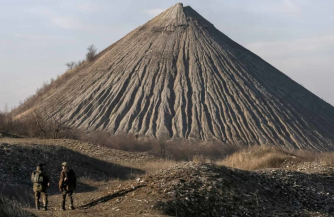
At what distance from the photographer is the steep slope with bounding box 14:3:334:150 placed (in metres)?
49.8

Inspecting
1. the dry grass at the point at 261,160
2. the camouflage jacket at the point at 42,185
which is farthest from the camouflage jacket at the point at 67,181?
the dry grass at the point at 261,160

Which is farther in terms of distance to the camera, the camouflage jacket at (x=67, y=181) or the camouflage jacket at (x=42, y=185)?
the camouflage jacket at (x=42, y=185)

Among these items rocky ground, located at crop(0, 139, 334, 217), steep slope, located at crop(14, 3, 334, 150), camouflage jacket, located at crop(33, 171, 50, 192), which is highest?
steep slope, located at crop(14, 3, 334, 150)

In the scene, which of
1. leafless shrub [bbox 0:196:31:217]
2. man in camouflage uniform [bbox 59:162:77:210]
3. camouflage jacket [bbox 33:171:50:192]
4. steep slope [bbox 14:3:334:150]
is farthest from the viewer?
steep slope [bbox 14:3:334:150]

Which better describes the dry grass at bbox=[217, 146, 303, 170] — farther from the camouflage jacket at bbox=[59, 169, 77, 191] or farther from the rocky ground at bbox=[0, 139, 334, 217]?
the camouflage jacket at bbox=[59, 169, 77, 191]

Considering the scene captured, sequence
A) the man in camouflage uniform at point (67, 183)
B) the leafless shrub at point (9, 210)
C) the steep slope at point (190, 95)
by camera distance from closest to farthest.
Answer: the leafless shrub at point (9, 210), the man in camouflage uniform at point (67, 183), the steep slope at point (190, 95)

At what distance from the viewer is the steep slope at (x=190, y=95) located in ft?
163

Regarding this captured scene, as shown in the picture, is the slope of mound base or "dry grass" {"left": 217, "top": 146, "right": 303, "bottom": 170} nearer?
the slope of mound base

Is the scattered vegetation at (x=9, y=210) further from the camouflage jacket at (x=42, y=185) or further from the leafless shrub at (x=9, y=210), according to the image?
the camouflage jacket at (x=42, y=185)

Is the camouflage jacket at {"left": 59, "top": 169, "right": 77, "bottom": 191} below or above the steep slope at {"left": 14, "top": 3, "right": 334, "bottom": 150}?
below

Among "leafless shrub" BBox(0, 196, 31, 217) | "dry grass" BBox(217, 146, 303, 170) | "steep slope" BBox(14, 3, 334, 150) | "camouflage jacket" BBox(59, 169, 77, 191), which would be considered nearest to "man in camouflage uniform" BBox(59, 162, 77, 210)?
"camouflage jacket" BBox(59, 169, 77, 191)

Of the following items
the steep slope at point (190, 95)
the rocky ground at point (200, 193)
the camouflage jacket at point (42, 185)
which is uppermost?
the steep slope at point (190, 95)

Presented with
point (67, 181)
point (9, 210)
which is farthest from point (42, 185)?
point (9, 210)

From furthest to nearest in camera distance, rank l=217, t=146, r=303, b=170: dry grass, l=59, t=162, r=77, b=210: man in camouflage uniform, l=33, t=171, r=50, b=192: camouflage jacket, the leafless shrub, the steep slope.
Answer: the steep slope < l=217, t=146, r=303, b=170: dry grass < l=33, t=171, r=50, b=192: camouflage jacket < l=59, t=162, r=77, b=210: man in camouflage uniform < the leafless shrub
